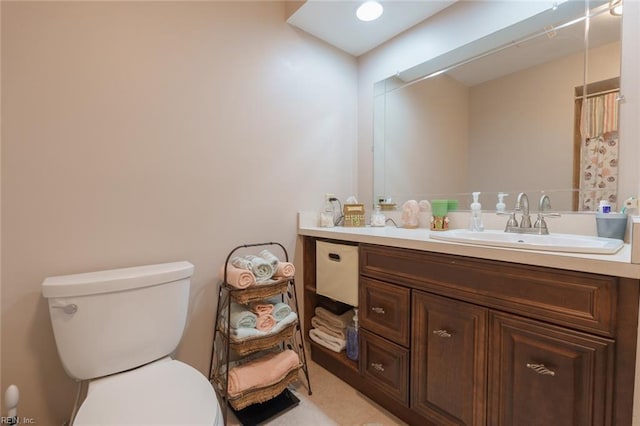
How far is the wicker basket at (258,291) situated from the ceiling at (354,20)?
5.31 feet

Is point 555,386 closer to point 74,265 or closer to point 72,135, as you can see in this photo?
point 74,265

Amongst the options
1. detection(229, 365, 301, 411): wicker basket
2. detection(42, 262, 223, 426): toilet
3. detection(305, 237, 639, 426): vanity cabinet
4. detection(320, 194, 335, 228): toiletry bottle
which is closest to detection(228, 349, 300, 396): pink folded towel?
detection(229, 365, 301, 411): wicker basket

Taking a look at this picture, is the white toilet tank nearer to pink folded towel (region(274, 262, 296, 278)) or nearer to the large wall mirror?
pink folded towel (region(274, 262, 296, 278))

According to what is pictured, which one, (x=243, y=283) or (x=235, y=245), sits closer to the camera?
(x=243, y=283)

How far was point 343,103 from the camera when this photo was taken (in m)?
2.13

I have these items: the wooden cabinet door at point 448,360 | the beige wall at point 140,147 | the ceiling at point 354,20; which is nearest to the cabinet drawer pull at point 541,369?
the wooden cabinet door at point 448,360

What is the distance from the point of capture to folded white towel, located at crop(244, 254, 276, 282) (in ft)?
4.45

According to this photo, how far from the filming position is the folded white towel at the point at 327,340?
1.65m

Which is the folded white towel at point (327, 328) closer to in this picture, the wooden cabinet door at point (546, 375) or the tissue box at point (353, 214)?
the tissue box at point (353, 214)

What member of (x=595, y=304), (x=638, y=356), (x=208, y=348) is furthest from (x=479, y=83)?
(x=208, y=348)

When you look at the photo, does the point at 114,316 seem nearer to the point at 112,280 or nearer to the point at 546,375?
the point at 112,280

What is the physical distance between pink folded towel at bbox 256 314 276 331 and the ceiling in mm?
1779

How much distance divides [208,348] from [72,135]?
4.00 ft

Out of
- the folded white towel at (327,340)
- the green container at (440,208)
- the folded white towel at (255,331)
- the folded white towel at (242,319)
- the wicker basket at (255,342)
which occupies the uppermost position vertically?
the green container at (440,208)
